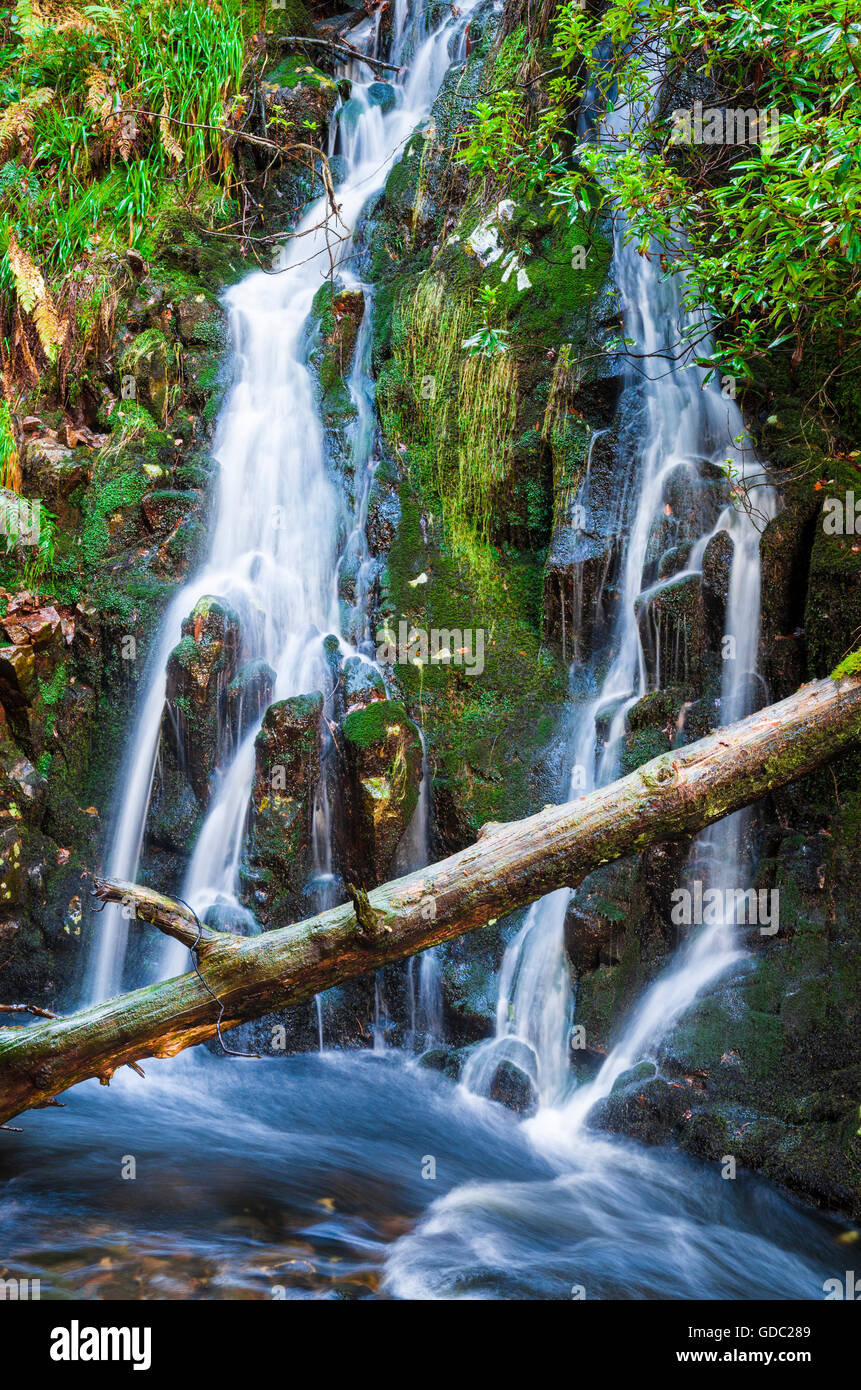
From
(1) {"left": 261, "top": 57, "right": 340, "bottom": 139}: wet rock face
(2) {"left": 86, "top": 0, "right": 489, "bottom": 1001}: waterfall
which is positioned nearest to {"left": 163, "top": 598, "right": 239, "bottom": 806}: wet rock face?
(2) {"left": 86, "top": 0, "right": 489, "bottom": 1001}: waterfall

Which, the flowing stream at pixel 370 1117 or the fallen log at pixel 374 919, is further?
the flowing stream at pixel 370 1117

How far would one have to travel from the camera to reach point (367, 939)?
3.62 metres

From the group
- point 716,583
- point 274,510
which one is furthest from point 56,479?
point 716,583

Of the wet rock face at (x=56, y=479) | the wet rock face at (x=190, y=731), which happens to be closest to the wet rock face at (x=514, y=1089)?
the wet rock face at (x=190, y=731)

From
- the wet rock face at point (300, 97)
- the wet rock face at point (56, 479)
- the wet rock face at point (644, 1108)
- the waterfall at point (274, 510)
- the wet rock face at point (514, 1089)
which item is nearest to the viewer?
the wet rock face at point (644, 1108)

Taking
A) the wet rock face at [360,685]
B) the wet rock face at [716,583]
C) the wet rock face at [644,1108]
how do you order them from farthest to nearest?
the wet rock face at [360,685] < the wet rock face at [716,583] < the wet rock face at [644,1108]

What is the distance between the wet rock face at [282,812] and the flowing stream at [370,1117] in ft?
0.57

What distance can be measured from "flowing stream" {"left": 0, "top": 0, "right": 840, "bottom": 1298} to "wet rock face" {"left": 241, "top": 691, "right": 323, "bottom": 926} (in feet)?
0.57

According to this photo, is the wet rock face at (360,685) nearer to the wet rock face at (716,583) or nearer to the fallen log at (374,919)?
the wet rock face at (716,583)

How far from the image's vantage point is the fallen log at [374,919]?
3580mm

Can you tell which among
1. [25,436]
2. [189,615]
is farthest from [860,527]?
[25,436]

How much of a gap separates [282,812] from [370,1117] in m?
2.19

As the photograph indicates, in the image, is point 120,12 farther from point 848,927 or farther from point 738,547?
point 848,927

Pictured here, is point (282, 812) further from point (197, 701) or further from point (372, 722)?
point (197, 701)
